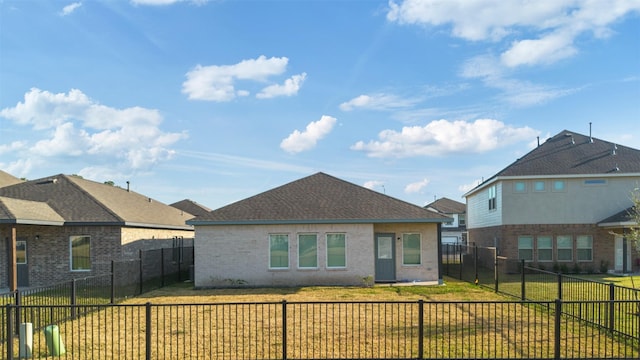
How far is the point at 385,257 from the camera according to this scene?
2152 centimetres

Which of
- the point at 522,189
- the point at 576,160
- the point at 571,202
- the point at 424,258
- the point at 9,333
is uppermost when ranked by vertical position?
the point at 576,160

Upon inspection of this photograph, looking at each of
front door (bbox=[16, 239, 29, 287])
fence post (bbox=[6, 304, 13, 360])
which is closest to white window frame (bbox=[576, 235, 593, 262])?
front door (bbox=[16, 239, 29, 287])

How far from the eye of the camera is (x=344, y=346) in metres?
10.1

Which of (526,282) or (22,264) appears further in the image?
(22,264)

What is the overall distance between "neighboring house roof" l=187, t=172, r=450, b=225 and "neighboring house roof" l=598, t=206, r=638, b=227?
930cm

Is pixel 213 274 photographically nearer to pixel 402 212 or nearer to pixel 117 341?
pixel 402 212

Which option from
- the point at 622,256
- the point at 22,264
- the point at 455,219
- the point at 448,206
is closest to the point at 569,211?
the point at 622,256

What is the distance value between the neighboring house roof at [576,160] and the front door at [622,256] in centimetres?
328

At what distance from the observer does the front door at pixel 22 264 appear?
21.5 meters

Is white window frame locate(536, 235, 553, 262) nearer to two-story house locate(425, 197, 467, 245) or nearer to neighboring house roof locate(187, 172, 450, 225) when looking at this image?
neighboring house roof locate(187, 172, 450, 225)

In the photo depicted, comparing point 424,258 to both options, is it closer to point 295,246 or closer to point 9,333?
point 295,246

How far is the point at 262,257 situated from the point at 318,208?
2.88 meters

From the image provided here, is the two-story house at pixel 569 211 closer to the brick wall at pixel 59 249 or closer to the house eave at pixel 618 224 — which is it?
the house eave at pixel 618 224

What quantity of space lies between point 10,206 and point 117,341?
11.1m
